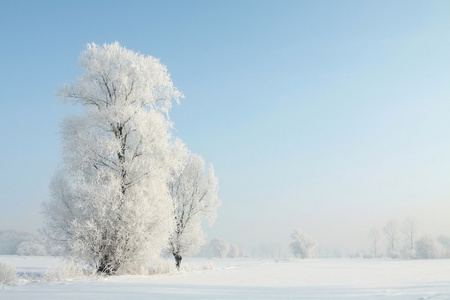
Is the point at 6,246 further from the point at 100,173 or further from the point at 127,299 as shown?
the point at 127,299

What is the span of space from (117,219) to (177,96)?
590 centimetres

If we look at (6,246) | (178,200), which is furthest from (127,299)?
(6,246)

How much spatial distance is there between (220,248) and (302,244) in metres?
28.8

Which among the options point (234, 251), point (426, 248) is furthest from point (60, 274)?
point (234, 251)

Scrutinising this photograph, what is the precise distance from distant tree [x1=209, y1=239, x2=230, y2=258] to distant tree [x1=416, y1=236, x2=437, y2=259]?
165 feet

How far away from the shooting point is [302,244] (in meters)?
81.1

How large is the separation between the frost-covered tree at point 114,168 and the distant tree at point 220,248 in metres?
90.1

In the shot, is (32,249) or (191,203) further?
(32,249)

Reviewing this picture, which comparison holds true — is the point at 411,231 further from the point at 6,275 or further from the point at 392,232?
the point at 6,275

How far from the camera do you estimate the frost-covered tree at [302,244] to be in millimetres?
81062

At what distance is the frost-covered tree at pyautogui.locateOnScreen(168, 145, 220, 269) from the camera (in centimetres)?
2319

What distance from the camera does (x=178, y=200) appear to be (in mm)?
23734

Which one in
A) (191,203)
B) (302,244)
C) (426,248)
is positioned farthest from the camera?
(302,244)

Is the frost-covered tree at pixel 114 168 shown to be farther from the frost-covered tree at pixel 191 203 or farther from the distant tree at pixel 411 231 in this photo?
the distant tree at pixel 411 231
